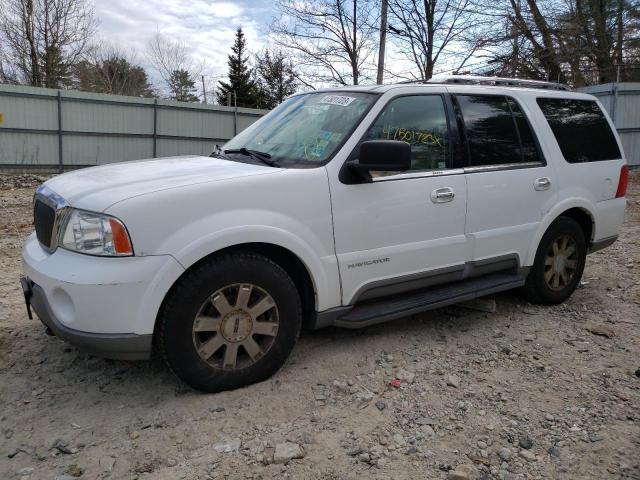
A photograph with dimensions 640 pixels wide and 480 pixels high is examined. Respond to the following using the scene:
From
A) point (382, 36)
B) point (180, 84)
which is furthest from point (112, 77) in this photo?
point (382, 36)

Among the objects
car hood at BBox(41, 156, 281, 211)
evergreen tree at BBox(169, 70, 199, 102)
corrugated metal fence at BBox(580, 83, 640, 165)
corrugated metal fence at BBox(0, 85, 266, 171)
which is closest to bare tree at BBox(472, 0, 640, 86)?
corrugated metal fence at BBox(580, 83, 640, 165)

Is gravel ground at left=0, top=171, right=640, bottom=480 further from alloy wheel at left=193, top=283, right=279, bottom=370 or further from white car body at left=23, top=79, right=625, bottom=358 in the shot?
white car body at left=23, top=79, right=625, bottom=358

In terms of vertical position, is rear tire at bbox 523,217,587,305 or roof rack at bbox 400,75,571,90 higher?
roof rack at bbox 400,75,571,90

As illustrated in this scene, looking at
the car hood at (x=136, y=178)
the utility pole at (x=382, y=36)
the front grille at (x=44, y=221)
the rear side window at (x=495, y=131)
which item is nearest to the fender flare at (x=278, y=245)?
the car hood at (x=136, y=178)

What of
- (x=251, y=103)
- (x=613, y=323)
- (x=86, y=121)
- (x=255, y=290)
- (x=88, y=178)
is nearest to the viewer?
(x=255, y=290)

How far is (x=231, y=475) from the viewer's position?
2445 millimetres

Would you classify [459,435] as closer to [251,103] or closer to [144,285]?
[144,285]

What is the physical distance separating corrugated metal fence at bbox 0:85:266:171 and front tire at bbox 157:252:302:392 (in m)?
15.2

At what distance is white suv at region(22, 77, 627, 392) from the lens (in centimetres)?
275

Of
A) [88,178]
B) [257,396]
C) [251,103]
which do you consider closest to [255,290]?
[257,396]

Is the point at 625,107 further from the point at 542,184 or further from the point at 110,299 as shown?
the point at 110,299

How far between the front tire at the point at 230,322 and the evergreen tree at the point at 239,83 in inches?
1576

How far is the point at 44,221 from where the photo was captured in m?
3.13

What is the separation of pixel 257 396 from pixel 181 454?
0.59 m
